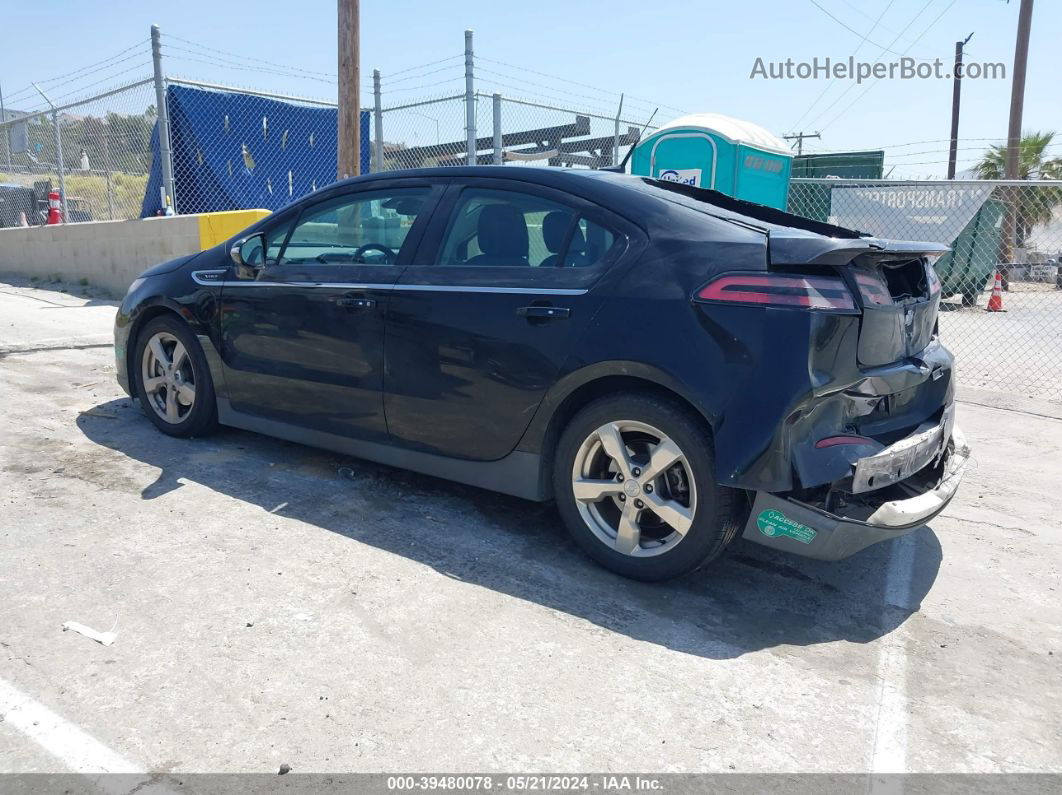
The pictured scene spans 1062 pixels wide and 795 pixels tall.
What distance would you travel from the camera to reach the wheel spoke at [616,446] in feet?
11.2

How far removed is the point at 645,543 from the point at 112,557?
89.3 inches

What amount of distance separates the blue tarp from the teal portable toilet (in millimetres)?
5359

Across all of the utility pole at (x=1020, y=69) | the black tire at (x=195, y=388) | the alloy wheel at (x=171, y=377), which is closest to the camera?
the black tire at (x=195, y=388)

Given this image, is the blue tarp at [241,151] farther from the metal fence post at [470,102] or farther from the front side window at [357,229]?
the front side window at [357,229]

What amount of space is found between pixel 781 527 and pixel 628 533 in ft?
2.07

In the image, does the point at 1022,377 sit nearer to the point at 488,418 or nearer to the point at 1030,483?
the point at 1030,483

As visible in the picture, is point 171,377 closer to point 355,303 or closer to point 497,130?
point 355,303

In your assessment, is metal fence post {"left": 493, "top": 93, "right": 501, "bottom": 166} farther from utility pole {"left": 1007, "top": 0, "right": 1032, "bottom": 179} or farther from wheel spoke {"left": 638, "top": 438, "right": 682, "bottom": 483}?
utility pole {"left": 1007, "top": 0, "right": 1032, "bottom": 179}

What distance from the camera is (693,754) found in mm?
2441

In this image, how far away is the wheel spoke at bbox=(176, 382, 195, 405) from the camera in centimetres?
505

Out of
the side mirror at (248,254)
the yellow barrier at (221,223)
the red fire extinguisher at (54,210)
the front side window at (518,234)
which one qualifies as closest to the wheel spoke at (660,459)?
the front side window at (518,234)

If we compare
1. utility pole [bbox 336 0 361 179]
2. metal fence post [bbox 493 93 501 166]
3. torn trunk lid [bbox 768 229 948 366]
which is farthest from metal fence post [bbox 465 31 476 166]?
torn trunk lid [bbox 768 229 948 366]

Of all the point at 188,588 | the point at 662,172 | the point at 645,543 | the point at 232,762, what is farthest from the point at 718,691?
the point at 662,172

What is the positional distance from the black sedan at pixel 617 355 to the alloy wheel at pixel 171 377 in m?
0.57
